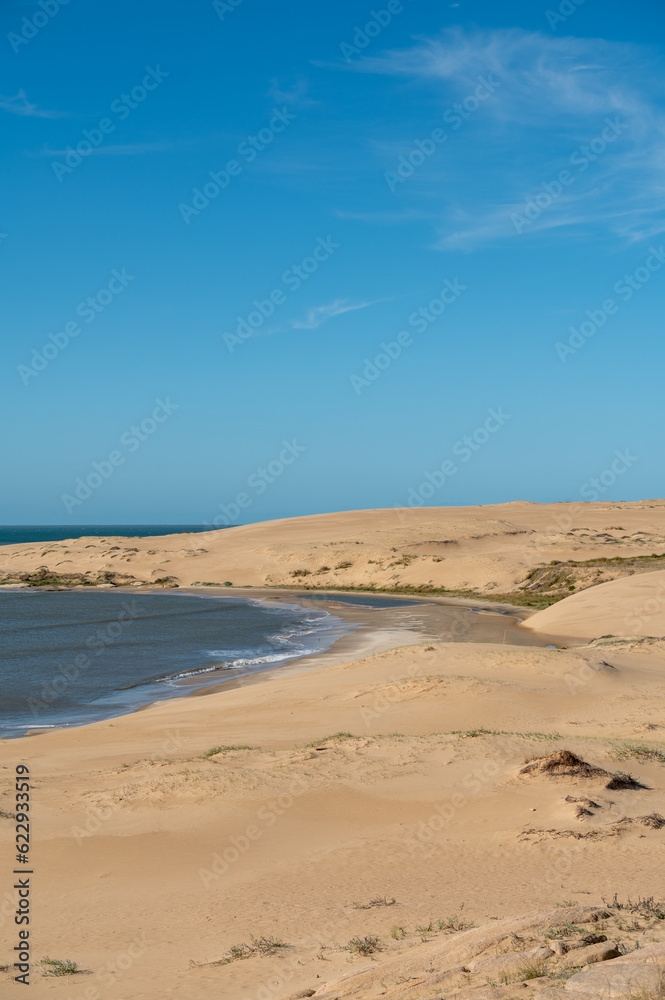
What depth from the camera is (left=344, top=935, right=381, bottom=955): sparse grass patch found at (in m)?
5.51

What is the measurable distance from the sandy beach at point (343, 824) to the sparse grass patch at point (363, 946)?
4cm

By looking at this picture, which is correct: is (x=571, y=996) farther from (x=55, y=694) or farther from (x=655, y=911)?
(x=55, y=694)

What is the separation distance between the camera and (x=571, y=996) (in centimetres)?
407

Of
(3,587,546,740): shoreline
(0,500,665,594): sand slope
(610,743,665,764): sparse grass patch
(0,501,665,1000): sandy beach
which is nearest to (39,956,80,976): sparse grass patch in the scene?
(0,501,665,1000): sandy beach

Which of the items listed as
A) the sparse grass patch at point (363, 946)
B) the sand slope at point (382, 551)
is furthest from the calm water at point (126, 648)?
the sparse grass patch at point (363, 946)

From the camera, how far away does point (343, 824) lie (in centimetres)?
848

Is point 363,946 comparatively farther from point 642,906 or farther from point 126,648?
point 126,648

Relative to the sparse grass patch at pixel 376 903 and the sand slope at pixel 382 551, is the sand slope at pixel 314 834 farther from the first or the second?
the sand slope at pixel 382 551

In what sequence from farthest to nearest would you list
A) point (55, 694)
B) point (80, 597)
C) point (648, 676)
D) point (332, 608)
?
point (80, 597) → point (332, 608) → point (55, 694) → point (648, 676)

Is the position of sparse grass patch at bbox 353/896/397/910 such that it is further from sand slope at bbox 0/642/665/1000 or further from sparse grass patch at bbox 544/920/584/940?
sparse grass patch at bbox 544/920/584/940

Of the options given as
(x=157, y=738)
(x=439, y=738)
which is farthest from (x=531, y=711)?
(x=157, y=738)

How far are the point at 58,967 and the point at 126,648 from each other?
2175 cm

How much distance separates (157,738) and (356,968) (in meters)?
8.65

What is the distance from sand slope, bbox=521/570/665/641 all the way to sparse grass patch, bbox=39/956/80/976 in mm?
21162
